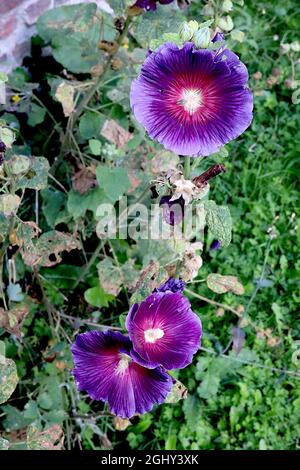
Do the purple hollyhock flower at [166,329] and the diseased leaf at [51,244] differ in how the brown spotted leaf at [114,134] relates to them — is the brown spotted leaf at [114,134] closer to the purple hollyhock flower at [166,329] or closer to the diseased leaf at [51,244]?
the diseased leaf at [51,244]

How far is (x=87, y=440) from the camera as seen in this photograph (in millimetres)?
2029

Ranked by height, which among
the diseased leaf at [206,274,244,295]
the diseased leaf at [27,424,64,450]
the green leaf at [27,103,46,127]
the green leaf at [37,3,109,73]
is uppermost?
the green leaf at [37,3,109,73]

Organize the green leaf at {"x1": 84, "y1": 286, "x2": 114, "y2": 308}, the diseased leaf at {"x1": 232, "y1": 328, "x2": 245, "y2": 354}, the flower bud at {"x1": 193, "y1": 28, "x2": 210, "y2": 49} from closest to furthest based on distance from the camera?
the flower bud at {"x1": 193, "y1": 28, "x2": 210, "y2": 49}
the diseased leaf at {"x1": 232, "y1": 328, "x2": 245, "y2": 354}
the green leaf at {"x1": 84, "y1": 286, "x2": 114, "y2": 308}

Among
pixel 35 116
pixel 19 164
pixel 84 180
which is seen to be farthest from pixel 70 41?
pixel 19 164

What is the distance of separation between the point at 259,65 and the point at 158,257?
49.8 inches

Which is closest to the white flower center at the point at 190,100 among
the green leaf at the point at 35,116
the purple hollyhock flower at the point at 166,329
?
the purple hollyhock flower at the point at 166,329

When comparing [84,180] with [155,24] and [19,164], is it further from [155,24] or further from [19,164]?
[19,164]

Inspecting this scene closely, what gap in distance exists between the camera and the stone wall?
216 cm

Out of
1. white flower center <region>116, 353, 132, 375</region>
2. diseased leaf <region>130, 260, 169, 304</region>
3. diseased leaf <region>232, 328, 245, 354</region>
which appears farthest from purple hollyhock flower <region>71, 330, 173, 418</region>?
diseased leaf <region>232, 328, 245, 354</region>

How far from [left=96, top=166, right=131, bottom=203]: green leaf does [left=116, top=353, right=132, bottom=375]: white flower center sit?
2.06 ft

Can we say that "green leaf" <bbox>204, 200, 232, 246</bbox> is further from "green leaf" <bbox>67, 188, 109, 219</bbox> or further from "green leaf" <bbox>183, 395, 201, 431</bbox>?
"green leaf" <bbox>183, 395, 201, 431</bbox>

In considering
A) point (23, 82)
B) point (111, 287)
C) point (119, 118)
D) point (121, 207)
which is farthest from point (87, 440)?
point (23, 82)

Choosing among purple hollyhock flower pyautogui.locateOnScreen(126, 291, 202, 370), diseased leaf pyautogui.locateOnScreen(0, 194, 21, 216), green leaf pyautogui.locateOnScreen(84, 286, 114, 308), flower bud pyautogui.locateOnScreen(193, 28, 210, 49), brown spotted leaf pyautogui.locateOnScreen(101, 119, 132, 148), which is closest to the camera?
flower bud pyautogui.locateOnScreen(193, 28, 210, 49)

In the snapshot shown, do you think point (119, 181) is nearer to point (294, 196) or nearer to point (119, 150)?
point (119, 150)
